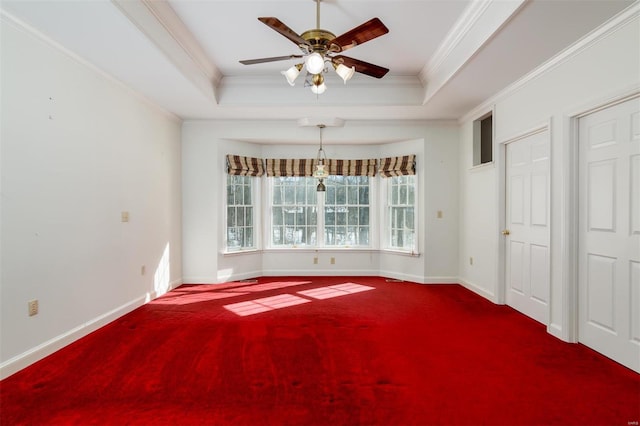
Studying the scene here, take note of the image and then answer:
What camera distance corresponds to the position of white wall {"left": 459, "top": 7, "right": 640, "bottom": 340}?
259 centimetres

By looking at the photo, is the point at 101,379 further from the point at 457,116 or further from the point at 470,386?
the point at 457,116

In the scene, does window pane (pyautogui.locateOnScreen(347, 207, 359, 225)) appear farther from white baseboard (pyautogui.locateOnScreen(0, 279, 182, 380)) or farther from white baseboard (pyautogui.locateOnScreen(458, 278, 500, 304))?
white baseboard (pyautogui.locateOnScreen(0, 279, 182, 380))

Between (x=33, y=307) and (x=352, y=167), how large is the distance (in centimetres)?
469

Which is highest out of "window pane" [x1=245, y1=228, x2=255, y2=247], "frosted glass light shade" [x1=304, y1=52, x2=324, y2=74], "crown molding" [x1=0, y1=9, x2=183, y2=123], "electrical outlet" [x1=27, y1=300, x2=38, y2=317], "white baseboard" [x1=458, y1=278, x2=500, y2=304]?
"crown molding" [x1=0, y1=9, x2=183, y2=123]

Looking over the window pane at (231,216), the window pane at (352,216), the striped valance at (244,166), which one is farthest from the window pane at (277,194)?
the window pane at (352,216)

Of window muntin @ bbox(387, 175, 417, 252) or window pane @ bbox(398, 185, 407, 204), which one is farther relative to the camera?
window pane @ bbox(398, 185, 407, 204)

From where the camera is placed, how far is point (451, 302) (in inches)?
175

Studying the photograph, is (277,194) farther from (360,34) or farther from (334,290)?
(360,34)

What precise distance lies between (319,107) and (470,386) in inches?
151

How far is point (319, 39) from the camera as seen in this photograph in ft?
8.25

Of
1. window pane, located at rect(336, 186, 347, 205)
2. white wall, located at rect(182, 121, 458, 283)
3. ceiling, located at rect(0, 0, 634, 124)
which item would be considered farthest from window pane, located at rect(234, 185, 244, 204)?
window pane, located at rect(336, 186, 347, 205)

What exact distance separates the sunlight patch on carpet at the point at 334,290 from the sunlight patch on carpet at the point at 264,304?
0.27 metres

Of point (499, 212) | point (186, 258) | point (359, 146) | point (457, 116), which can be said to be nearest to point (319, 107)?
point (359, 146)

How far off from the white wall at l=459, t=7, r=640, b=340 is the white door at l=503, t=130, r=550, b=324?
13 cm
